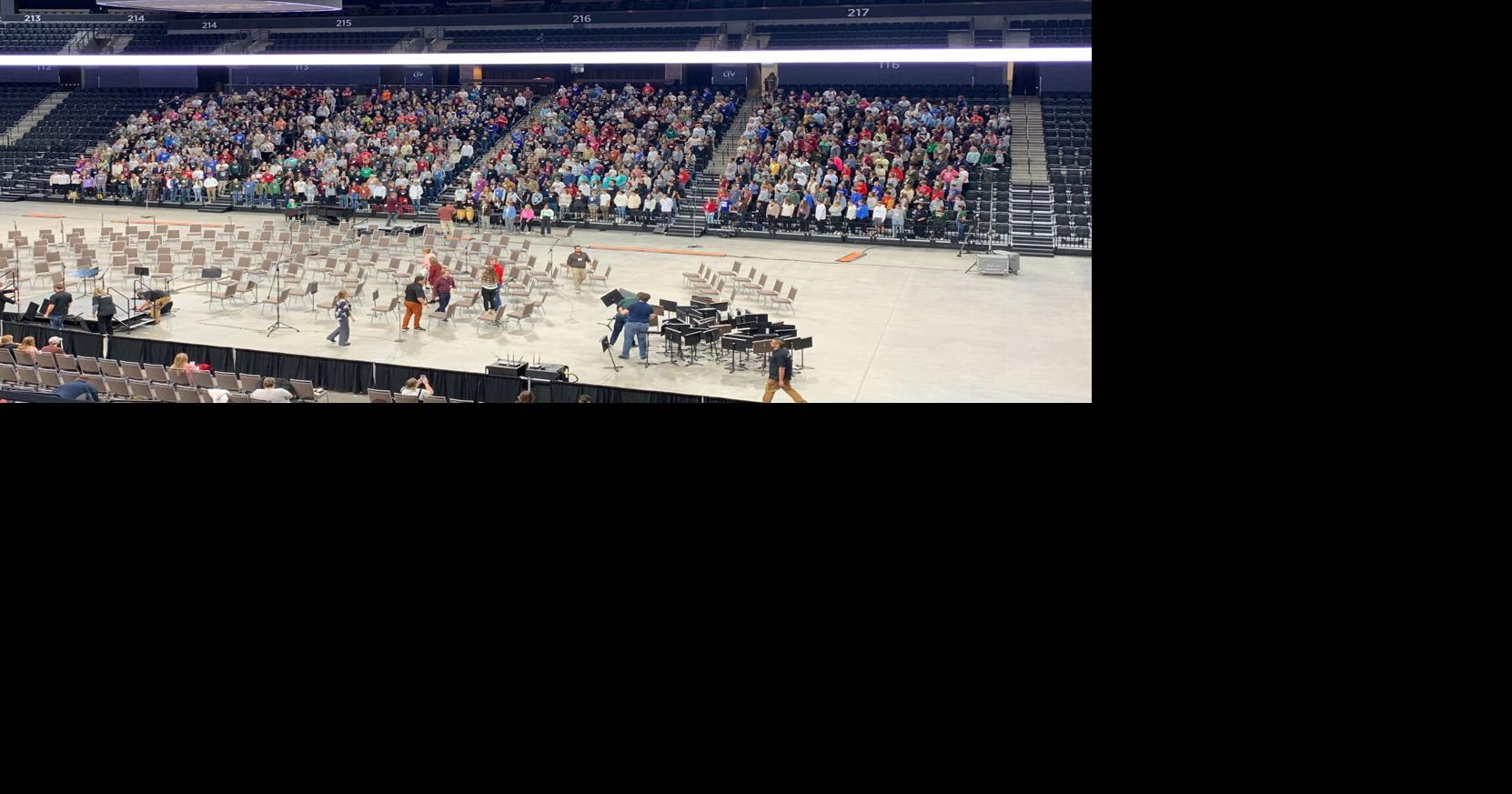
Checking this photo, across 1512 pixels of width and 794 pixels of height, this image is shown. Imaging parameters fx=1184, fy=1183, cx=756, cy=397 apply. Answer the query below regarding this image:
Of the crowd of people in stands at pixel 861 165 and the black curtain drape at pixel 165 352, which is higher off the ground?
the crowd of people in stands at pixel 861 165

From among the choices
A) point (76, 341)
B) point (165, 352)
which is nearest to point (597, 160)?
point (165, 352)

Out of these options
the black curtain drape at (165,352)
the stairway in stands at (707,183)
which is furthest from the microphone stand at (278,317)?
the stairway in stands at (707,183)

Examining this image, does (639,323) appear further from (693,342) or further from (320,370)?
(320,370)

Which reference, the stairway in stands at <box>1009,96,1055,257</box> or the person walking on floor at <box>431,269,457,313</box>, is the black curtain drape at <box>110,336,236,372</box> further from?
the stairway in stands at <box>1009,96,1055,257</box>

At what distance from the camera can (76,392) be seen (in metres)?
10.7

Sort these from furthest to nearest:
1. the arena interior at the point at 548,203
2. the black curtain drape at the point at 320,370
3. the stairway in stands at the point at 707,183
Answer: the stairway in stands at the point at 707,183, the arena interior at the point at 548,203, the black curtain drape at the point at 320,370

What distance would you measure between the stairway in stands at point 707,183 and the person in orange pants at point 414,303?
11.1 m

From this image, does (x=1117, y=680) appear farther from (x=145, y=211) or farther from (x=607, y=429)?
(x=145, y=211)

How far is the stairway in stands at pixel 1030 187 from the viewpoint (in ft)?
82.9

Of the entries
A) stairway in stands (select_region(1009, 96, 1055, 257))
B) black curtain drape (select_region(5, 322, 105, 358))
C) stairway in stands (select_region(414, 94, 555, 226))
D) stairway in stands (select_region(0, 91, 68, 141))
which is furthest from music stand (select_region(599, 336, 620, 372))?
stairway in stands (select_region(0, 91, 68, 141))

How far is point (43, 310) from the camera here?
15141mm

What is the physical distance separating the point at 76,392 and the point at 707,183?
19741 mm

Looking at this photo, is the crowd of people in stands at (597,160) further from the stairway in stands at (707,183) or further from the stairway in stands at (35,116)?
the stairway in stands at (35,116)

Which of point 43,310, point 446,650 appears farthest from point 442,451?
point 43,310
